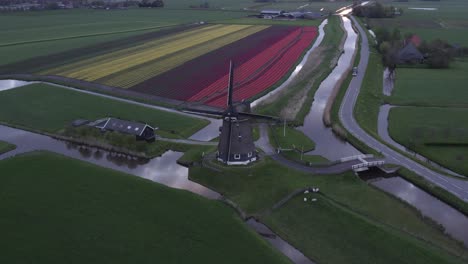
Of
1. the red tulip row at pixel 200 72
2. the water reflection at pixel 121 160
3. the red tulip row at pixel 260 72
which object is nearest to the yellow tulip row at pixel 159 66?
the red tulip row at pixel 200 72

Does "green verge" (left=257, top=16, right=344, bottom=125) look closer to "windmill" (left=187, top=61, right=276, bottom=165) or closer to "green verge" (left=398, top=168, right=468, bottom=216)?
"windmill" (left=187, top=61, right=276, bottom=165)

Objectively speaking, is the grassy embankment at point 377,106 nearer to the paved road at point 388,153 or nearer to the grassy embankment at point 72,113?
the paved road at point 388,153

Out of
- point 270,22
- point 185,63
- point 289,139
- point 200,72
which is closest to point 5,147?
point 289,139

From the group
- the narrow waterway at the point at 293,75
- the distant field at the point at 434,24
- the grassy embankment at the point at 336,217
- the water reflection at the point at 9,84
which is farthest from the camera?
the distant field at the point at 434,24

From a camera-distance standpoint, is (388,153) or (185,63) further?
(185,63)

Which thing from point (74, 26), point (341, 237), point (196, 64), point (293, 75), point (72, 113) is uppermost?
point (74, 26)

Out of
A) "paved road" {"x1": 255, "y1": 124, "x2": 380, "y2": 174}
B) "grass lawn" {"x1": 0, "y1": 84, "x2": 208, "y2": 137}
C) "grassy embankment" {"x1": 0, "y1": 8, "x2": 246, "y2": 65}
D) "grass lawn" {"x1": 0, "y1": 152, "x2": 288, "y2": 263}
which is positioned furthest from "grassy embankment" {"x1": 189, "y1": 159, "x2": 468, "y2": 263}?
"grassy embankment" {"x1": 0, "y1": 8, "x2": 246, "y2": 65}

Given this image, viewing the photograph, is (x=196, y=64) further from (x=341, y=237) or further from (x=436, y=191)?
(x=341, y=237)
